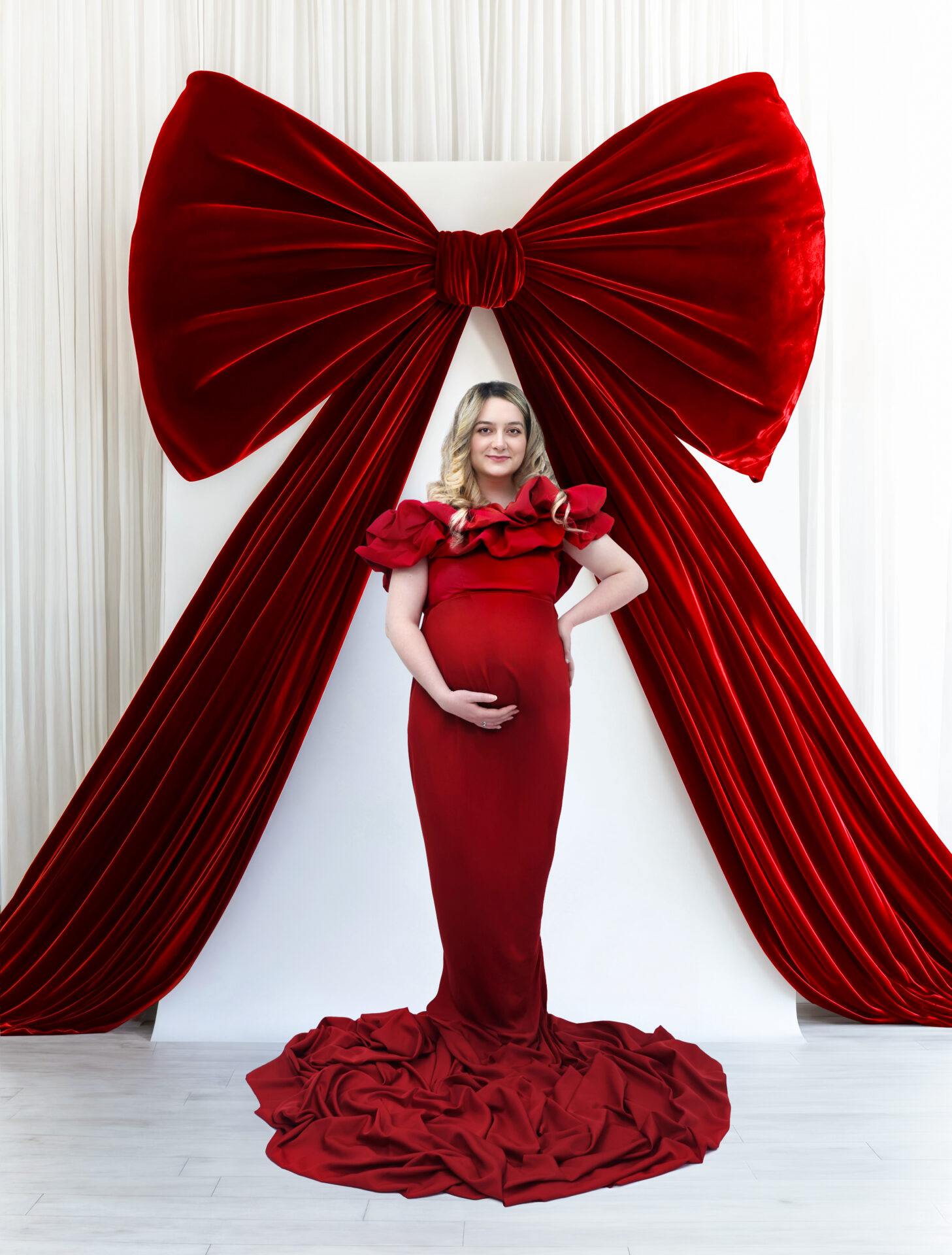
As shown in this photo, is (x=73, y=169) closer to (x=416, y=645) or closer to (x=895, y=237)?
(x=416, y=645)

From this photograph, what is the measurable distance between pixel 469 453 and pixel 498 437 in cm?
9

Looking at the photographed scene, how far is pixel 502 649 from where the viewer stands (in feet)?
7.21

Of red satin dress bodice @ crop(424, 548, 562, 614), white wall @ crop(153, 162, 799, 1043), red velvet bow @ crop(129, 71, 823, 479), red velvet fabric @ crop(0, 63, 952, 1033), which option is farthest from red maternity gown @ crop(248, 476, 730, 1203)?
red velvet bow @ crop(129, 71, 823, 479)

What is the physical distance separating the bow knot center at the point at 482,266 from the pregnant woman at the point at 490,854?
1.88 feet

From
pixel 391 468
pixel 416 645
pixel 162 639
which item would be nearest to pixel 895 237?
pixel 391 468

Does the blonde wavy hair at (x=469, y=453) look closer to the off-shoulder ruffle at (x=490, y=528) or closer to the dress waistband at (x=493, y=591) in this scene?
the off-shoulder ruffle at (x=490, y=528)

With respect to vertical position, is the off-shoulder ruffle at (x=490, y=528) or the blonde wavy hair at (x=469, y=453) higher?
the blonde wavy hair at (x=469, y=453)

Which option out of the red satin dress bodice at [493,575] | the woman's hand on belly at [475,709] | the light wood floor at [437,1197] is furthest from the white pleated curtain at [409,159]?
the woman's hand on belly at [475,709]

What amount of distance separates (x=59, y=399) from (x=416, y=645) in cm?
178

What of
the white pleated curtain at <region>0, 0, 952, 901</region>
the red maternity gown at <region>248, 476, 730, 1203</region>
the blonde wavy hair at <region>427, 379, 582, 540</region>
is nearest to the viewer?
the red maternity gown at <region>248, 476, 730, 1203</region>

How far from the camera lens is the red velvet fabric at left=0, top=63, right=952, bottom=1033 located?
9.22ft

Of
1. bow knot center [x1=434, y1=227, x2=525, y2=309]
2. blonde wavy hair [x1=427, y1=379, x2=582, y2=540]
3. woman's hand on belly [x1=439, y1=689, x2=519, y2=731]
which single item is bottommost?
woman's hand on belly [x1=439, y1=689, x2=519, y2=731]

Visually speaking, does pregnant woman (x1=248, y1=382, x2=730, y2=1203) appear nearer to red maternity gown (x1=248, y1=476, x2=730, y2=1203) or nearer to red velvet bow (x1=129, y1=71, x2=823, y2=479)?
red maternity gown (x1=248, y1=476, x2=730, y2=1203)

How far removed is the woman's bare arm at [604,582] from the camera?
7.64ft
